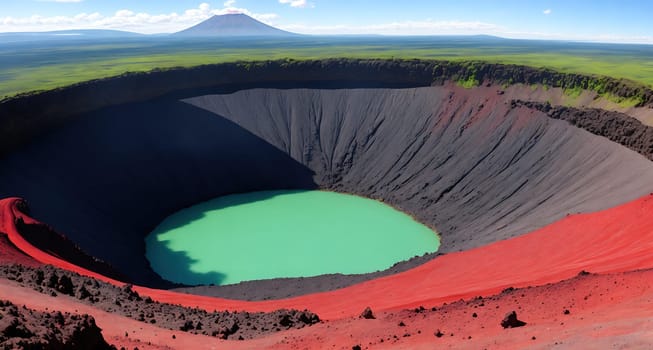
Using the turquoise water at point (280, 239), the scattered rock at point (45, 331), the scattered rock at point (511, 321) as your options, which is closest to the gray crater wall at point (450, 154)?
the turquoise water at point (280, 239)

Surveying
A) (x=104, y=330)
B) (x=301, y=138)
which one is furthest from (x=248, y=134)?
(x=104, y=330)

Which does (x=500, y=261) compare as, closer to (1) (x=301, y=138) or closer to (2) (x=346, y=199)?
(2) (x=346, y=199)

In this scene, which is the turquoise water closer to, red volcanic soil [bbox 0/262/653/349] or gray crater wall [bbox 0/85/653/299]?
gray crater wall [bbox 0/85/653/299]

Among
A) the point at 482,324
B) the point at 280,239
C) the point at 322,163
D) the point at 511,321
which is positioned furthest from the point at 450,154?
the point at 511,321

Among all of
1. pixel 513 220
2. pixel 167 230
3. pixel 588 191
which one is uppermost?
pixel 588 191

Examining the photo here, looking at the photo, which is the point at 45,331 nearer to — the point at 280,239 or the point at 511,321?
the point at 511,321

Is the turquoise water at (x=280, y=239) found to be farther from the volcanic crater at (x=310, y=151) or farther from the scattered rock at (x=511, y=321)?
the scattered rock at (x=511, y=321)
